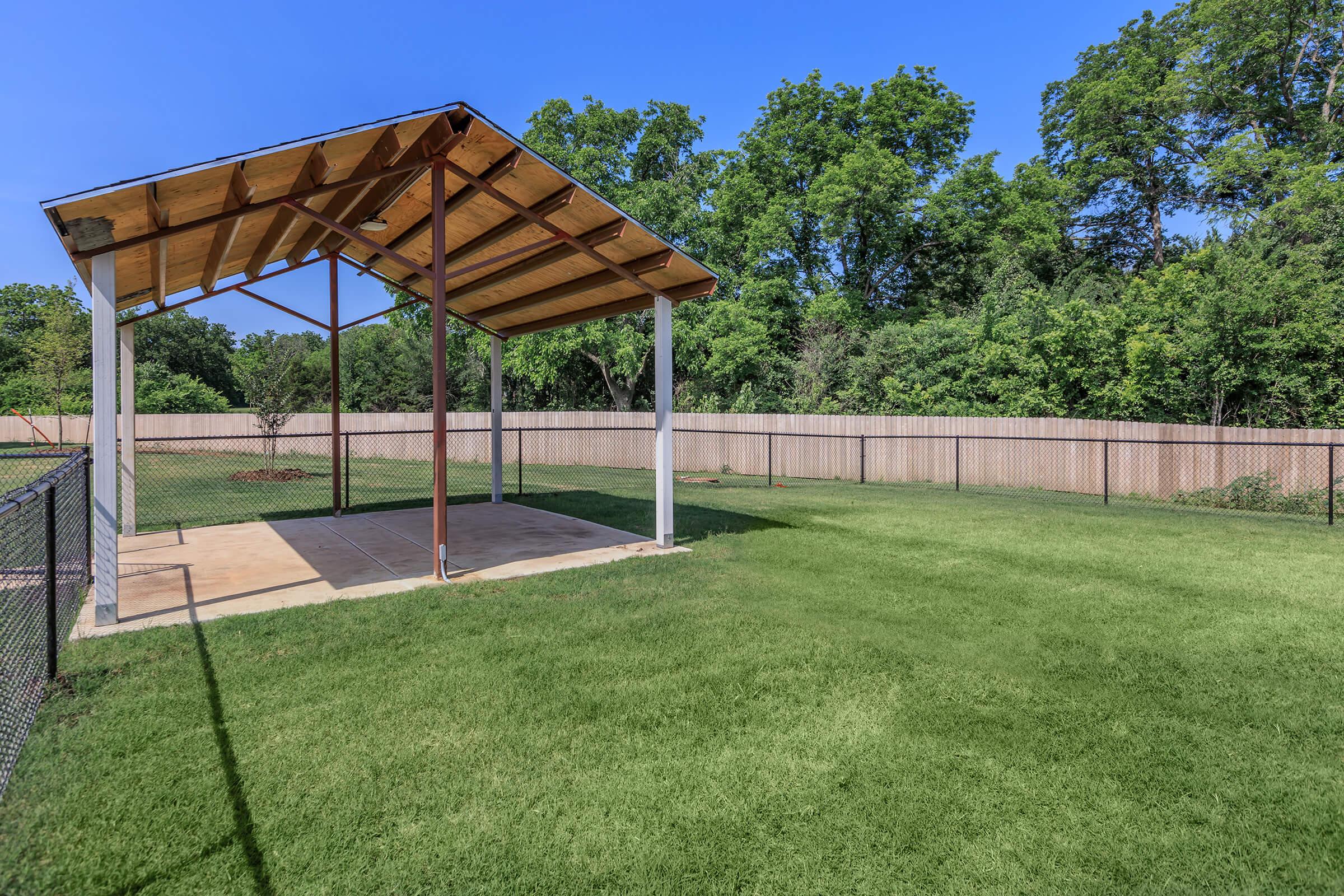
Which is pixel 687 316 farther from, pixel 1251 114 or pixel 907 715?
pixel 907 715

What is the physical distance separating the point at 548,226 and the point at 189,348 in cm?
5852

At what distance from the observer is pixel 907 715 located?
3.70 metres

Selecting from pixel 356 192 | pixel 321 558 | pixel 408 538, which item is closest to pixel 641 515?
pixel 408 538

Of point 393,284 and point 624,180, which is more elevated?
point 624,180

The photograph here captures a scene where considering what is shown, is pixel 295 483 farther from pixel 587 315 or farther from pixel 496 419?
pixel 587 315

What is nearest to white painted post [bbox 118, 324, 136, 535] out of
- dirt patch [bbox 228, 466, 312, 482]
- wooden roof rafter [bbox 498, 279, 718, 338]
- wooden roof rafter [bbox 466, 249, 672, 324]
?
wooden roof rafter [bbox 466, 249, 672, 324]

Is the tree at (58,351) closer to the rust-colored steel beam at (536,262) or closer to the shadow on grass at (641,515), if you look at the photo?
the shadow on grass at (641,515)

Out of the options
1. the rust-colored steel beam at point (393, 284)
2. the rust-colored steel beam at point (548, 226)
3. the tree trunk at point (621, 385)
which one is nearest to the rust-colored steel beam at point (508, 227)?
the rust-colored steel beam at point (548, 226)

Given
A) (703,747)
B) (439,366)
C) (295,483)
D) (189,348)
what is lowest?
(703,747)

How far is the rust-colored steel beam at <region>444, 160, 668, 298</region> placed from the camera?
6.37 m

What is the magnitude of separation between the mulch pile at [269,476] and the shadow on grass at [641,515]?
291 inches

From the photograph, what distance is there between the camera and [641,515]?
10922 mm

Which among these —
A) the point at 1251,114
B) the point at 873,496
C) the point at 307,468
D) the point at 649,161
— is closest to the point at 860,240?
the point at 649,161

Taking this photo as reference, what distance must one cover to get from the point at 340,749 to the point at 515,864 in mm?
1321
